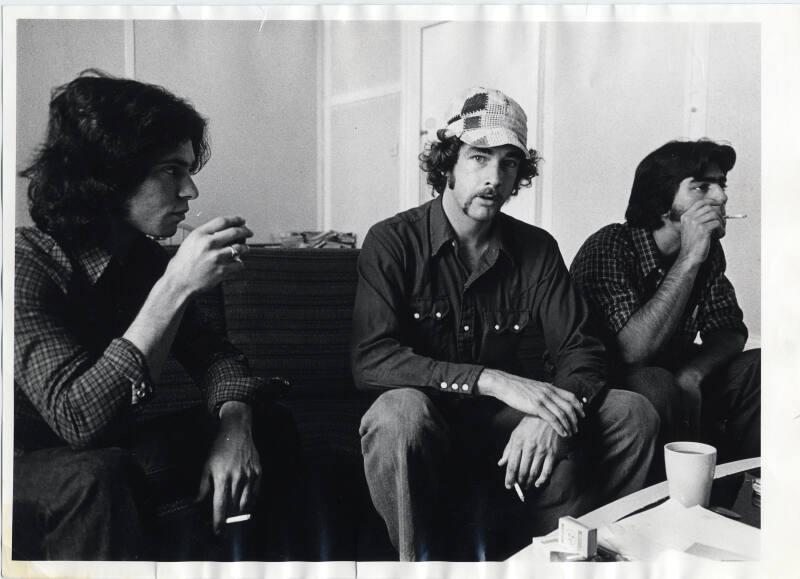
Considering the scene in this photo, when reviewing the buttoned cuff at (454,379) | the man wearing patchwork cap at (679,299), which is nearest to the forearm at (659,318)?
the man wearing patchwork cap at (679,299)

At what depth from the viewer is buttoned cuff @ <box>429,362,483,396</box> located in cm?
103

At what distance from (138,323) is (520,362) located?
0.56 m

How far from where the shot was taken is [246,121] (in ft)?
3.39

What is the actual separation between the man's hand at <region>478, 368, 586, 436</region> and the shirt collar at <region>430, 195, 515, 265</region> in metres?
0.20

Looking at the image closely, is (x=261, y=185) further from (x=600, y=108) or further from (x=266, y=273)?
(x=600, y=108)

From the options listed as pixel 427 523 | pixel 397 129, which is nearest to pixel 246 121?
pixel 397 129

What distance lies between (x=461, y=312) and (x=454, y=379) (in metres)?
0.11

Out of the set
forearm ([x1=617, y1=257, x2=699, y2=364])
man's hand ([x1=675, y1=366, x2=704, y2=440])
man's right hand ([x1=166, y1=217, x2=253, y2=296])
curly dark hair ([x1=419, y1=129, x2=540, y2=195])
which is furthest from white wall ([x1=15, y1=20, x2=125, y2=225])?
man's hand ([x1=675, y1=366, x2=704, y2=440])

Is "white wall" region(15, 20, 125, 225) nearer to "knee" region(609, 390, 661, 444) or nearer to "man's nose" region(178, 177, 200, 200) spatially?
"man's nose" region(178, 177, 200, 200)

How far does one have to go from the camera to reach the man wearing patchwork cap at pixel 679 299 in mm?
1085

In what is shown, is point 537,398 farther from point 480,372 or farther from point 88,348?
point 88,348

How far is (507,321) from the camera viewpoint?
1097 mm

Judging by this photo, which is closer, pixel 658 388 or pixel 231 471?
pixel 231 471

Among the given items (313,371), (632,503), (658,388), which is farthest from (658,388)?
(313,371)
